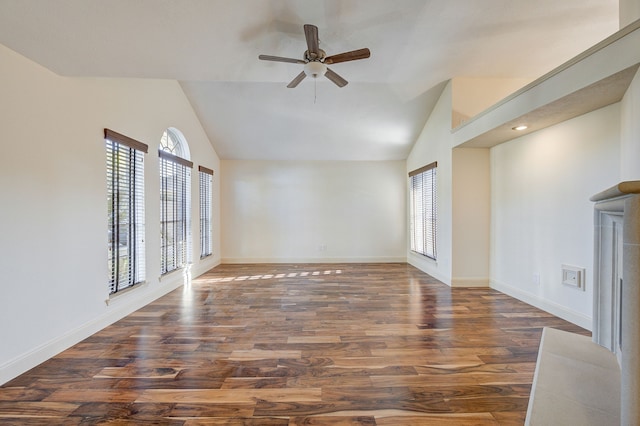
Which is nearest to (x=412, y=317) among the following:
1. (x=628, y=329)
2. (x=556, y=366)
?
(x=556, y=366)

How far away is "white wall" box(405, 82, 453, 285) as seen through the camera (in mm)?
4504

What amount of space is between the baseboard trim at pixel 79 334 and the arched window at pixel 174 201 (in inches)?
19.0

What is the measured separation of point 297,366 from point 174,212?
341 cm

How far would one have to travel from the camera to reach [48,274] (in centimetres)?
241

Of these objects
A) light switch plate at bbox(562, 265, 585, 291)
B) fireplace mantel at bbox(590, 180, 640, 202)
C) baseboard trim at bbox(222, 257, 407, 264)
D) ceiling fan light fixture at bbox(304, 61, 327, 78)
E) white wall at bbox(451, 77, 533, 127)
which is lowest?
baseboard trim at bbox(222, 257, 407, 264)

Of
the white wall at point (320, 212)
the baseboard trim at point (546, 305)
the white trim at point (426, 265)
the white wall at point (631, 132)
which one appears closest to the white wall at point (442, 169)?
the white trim at point (426, 265)

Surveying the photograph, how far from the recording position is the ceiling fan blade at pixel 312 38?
238 cm

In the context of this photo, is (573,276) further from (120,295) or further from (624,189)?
(120,295)

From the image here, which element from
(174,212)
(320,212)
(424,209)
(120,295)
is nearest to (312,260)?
(320,212)

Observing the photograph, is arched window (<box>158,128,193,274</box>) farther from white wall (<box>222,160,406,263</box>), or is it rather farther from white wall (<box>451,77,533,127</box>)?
white wall (<box>451,77,533,127</box>)

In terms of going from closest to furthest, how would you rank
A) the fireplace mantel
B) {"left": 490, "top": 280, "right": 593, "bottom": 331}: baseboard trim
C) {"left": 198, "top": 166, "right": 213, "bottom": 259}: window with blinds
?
the fireplace mantel, {"left": 490, "top": 280, "right": 593, "bottom": 331}: baseboard trim, {"left": 198, "top": 166, "right": 213, "bottom": 259}: window with blinds

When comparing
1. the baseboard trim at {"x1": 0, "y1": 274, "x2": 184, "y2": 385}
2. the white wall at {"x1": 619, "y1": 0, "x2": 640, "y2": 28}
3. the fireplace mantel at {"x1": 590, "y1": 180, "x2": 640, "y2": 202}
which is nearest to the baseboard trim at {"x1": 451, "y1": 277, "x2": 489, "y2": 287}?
the white wall at {"x1": 619, "y1": 0, "x2": 640, "y2": 28}

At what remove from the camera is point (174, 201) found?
4574mm

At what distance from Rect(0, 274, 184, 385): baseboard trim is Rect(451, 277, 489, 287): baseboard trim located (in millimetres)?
4412
